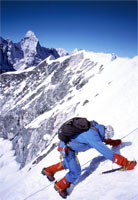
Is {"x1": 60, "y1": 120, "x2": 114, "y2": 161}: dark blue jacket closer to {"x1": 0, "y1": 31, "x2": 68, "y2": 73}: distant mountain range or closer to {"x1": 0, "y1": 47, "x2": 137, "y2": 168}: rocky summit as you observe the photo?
{"x1": 0, "y1": 47, "x2": 137, "y2": 168}: rocky summit

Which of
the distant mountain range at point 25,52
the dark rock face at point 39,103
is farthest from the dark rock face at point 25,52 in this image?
the dark rock face at point 39,103

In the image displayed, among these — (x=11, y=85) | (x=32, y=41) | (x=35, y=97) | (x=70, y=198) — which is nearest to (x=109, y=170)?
A: (x=70, y=198)

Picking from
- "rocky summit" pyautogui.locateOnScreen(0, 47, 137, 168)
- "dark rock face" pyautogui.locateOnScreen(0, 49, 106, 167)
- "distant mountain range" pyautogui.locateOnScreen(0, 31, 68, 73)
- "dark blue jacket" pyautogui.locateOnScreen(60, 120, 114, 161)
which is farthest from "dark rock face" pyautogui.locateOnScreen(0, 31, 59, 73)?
"dark blue jacket" pyautogui.locateOnScreen(60, 120, 114, 161)

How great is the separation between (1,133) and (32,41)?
121 m

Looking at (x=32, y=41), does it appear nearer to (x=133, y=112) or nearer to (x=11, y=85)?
(x=11, y=85)

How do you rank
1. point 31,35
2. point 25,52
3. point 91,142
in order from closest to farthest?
point 91,142 → point 25,52 → point 31,35

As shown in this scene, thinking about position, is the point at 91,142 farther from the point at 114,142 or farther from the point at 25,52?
the point at 25,52

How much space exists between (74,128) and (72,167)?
96cm

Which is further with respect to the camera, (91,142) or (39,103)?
(39,103)

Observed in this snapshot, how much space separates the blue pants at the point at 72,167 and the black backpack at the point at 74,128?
39 centimetres

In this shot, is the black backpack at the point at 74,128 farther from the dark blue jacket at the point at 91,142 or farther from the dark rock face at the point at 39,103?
the dark rock face at the point at 39,103

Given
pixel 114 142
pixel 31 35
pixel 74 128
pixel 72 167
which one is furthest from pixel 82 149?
pixel 31 35

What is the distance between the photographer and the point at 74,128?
120 inches

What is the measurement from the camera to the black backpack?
118 inches
